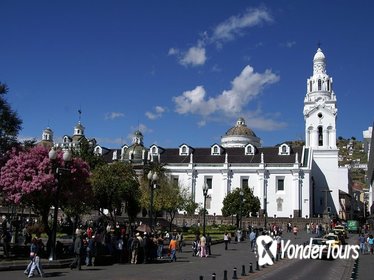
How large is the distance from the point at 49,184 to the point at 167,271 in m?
7.36

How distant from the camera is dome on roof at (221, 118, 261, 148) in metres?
94.9

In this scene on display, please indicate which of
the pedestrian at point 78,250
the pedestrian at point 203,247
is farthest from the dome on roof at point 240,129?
the pedestrian at point 78,250

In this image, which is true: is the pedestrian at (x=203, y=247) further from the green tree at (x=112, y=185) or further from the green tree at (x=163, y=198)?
the green tree at (x=163, y=198)

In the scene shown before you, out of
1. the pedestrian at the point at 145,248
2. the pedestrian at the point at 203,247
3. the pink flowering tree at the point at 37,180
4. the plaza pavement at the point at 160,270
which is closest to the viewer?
the plaza pavement at the point at 160,270

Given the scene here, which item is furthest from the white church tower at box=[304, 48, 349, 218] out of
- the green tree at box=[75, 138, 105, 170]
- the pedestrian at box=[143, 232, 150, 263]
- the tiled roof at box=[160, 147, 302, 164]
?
the pedestrian at box=[143, 232, 150, 263]

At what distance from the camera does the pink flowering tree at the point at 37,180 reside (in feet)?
76.9

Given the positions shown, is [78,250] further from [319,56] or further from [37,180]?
[319,56]

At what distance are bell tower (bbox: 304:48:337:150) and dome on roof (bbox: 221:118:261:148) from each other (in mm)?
13805

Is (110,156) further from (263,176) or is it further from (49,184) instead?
(49,184)

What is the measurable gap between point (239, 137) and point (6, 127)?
74.0 meters

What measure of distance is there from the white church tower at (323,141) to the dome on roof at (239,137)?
544 inches

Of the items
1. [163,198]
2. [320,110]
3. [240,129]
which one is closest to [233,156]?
Answer: [240,129]

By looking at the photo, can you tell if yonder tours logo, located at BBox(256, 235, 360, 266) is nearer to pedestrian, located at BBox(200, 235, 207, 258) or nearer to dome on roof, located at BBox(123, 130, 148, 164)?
pedestrian, located at BBox(200, 235, 207, 258)

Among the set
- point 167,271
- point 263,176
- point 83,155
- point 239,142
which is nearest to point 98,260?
point 167,271
